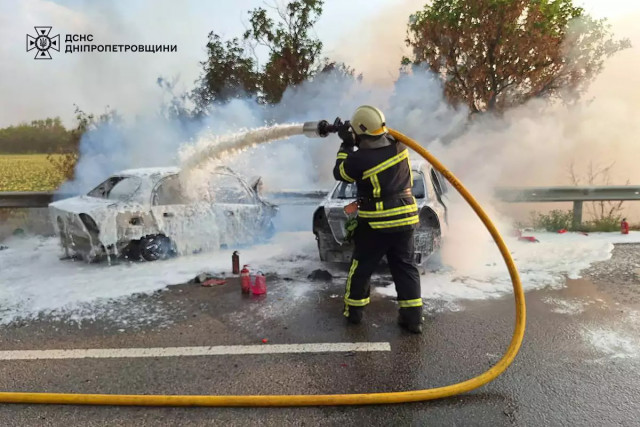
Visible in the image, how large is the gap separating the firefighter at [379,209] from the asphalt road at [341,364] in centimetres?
30

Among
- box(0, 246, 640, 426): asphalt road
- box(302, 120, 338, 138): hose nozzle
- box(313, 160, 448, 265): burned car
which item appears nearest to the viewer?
box(0, 246, 640, 426): asphalt road

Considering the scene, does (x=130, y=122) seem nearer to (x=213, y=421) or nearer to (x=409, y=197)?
(x=409, y=197)

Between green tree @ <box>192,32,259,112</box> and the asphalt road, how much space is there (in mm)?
6812

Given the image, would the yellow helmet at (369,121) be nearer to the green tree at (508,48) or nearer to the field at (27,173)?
the green tree at (508,48)

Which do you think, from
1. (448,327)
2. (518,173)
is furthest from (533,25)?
(448,327)

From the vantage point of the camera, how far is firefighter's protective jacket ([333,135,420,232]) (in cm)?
387

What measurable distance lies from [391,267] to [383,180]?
2.57 ft

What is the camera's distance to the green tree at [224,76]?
34.8ft

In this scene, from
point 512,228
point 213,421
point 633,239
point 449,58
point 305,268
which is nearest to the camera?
point 213,421

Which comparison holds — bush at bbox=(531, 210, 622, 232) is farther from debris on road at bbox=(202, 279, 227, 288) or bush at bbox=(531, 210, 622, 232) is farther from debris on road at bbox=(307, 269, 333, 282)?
debris on road at bbox=(202, 279, 227, 288)

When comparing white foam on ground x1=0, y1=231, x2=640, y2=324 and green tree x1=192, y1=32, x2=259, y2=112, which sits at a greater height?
green tree x1=192, y1=32, x2=259, y2=112

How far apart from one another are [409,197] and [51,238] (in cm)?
689

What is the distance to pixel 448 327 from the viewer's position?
4023 millimetres

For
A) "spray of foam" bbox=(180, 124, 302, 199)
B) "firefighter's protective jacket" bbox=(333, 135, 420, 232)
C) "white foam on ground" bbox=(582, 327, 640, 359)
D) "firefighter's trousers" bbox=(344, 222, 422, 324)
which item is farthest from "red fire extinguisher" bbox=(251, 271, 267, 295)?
"white foam on ground" bbox=(582, 327, 640, 359)
